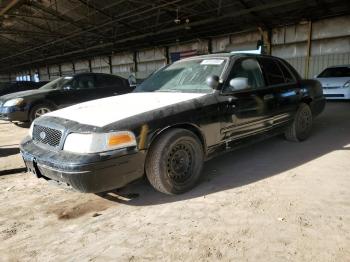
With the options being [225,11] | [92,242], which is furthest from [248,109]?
[225,11]

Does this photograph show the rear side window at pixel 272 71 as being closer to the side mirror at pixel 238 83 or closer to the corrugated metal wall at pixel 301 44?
the side mirror at pixel 238 83

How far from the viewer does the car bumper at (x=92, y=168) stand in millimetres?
2791

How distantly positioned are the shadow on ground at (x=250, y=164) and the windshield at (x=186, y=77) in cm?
113

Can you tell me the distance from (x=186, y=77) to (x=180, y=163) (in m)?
1.31

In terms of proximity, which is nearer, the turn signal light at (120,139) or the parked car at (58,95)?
the turn signal light at (120,139)

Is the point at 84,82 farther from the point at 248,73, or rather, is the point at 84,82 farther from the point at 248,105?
the point at 248,105

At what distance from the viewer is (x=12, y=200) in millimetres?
3590

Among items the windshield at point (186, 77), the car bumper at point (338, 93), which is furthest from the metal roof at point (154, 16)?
the windshield at point (186, 77)

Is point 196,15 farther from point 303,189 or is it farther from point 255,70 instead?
point 303,189

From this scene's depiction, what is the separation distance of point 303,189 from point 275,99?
157 cm

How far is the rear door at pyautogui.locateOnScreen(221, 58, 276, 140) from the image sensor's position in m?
3.82

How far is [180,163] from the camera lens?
3.40 meters

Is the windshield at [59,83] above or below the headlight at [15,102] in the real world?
above

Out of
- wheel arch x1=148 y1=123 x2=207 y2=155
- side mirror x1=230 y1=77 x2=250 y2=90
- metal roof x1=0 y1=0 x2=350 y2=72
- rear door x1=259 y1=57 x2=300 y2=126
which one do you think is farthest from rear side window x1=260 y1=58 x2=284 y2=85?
metal roof x1=0 y1=0 x2=350 y2=72
